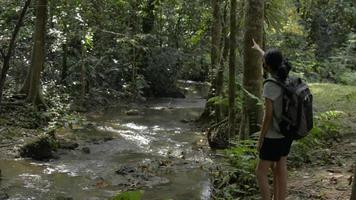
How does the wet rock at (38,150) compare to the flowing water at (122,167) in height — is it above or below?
above

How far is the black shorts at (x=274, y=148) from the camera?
5453mm

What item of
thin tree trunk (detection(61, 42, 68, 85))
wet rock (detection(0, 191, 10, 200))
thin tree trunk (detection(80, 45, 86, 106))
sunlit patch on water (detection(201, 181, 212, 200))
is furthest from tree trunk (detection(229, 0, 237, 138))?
thin tree trunk (detection(61, 42, 68, 85))

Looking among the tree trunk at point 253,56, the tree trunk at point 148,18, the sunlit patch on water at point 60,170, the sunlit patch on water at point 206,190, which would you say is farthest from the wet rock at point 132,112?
the tree trunk at point 253,56

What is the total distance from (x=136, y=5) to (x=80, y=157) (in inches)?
477

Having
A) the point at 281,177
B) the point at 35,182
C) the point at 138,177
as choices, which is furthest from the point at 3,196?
the point at 281,177

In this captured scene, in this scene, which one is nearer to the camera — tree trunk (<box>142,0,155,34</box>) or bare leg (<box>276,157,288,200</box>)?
bare leg (<box>276,157,288,200</box>)

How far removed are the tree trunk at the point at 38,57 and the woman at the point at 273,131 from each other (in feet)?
34.6

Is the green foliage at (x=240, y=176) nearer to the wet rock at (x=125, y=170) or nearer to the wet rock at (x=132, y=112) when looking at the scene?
the wet rock at (x=125, y=170)

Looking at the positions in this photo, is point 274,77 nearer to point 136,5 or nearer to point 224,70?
point 224,70

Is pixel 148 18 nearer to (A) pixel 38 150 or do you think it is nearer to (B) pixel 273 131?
(A) pixel 38 150

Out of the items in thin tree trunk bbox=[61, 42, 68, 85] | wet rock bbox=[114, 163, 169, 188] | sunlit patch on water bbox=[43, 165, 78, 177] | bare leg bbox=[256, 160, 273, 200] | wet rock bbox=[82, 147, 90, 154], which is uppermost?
thin tree trunk bbox=[61, 42, 68, 85]

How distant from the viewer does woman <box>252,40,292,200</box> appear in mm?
5309

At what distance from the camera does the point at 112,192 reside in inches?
338

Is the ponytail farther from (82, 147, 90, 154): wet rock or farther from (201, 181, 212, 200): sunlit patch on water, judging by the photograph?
(82, 147, 90, 154): wet rock
